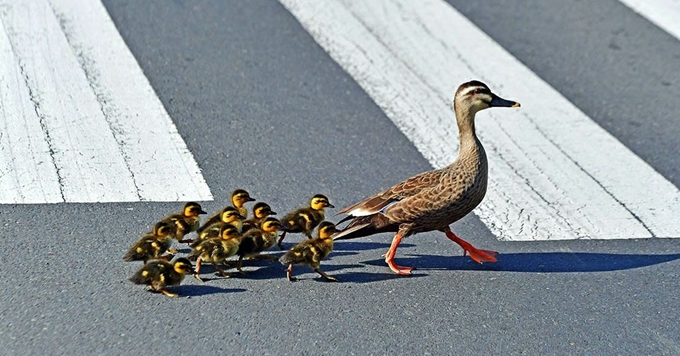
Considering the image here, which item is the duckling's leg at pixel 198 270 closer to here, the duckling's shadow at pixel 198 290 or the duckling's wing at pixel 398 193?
the duckling's shadow at pixel 198 290

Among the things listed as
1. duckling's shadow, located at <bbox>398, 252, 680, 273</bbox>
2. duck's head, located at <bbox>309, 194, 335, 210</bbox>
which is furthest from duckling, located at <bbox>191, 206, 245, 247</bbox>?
duckling's shadow, located at <bbox>398, 252, 680, 273</bbox>

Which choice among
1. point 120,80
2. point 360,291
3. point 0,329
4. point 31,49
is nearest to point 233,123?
point 120,80

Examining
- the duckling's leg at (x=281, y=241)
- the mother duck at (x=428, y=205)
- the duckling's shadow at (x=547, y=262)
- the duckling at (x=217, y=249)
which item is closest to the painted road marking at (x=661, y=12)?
the duckling's shadow at (x=547, y=262)

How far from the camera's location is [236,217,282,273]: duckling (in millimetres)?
5902

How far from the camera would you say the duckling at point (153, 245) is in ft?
18.8

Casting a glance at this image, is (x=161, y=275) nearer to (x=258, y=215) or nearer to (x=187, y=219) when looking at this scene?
(x=187, y=219)

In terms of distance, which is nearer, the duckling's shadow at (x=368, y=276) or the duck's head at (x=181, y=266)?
the duck's head at (x=181, y=266)

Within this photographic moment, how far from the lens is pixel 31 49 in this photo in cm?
852

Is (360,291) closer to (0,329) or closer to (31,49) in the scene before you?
(0,329)

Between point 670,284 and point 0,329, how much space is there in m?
3.73

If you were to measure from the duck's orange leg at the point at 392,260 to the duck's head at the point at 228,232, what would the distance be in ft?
2.96

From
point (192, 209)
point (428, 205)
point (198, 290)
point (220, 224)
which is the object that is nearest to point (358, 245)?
point (428, 205)

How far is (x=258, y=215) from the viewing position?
6.29 metres

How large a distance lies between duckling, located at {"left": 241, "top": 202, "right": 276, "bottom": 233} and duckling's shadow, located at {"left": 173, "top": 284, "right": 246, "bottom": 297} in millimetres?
559
